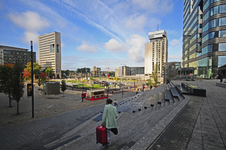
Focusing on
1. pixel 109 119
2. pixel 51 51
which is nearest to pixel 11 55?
pixel 51 51

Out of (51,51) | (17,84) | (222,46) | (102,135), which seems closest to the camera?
(102,135)

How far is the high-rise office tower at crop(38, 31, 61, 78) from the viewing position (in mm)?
123938

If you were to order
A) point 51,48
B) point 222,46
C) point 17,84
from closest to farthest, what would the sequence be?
point 17,84
point 222,46
point 51,48

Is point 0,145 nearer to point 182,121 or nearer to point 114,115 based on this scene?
point 114,115

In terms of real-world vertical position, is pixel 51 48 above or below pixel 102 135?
above

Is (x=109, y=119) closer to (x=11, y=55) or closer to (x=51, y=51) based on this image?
(x=11, y=55)

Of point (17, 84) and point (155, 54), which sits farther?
point (155, 54)

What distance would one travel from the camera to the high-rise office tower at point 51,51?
123938 mm

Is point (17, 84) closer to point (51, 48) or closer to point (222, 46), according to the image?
point (222, 46)


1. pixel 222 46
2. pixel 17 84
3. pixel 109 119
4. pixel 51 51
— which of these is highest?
pixel 51 51

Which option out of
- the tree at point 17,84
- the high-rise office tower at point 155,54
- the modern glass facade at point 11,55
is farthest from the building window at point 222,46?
the modern glass facade at point 11,55

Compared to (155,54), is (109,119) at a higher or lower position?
lower

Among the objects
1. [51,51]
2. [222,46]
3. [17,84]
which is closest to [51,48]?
[51,51]

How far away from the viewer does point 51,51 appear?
12688 cm
